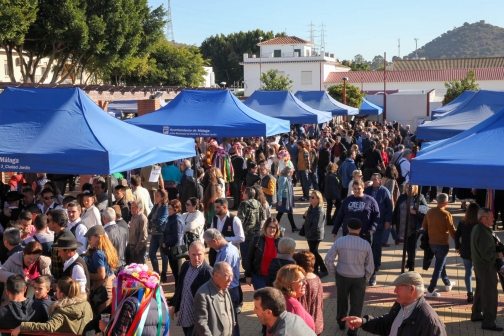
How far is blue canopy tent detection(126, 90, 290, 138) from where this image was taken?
1320cm

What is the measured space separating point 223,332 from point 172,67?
51.4m

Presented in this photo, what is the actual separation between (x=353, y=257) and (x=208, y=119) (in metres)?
7.51

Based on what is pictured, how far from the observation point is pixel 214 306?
17.2ft

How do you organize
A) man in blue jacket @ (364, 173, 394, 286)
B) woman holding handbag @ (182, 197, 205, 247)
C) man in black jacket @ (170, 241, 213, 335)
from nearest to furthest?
man in black jacket @ (170, 241, 213, 335) < woman holding handbag @ (182, 197, 205, 247) < man in blue jacket @ (364, 173, 394, 286)

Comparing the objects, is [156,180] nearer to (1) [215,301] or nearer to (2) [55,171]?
(2) [55,171]

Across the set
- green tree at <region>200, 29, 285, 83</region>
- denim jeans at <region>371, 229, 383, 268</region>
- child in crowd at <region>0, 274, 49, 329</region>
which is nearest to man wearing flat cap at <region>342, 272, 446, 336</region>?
child in crowd at <region>0, 274, 49, 329</region>

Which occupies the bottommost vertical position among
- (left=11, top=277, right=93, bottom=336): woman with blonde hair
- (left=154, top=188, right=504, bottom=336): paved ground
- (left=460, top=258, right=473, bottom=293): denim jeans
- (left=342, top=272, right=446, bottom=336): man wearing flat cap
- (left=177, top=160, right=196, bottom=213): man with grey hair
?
(left=154, top=188, right=504, bottom=336): paved ground

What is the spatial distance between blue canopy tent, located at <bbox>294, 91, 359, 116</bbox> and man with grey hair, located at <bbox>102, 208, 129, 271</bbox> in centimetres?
1837

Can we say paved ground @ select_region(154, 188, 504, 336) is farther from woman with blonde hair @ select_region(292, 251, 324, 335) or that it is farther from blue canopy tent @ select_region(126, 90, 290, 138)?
blue canopy tent @ select_region(126, 90, 290, 138)

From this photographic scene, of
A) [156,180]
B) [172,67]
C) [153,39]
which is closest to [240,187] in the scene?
[156,180]

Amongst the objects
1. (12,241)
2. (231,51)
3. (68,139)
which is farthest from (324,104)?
(231,51)

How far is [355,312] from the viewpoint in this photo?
271 inches

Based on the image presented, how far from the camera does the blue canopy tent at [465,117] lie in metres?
13.0

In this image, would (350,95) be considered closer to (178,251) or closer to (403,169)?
(403,169)
